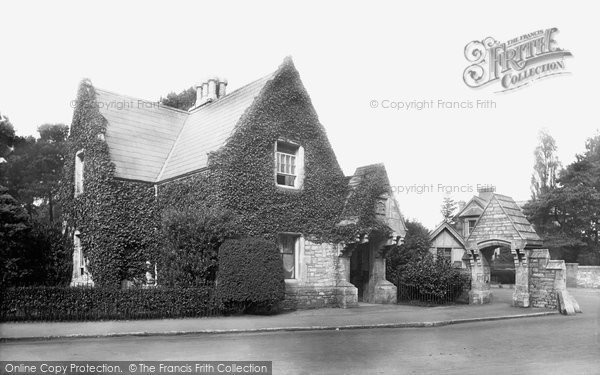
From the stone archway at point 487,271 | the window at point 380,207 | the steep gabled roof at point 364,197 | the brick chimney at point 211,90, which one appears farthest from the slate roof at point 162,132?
the stone archway at point 487,271

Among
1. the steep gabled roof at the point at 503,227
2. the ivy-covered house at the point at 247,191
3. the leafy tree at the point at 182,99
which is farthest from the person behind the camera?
the leafy tree at the point at 182,99

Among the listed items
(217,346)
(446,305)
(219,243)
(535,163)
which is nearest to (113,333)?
(217,346)

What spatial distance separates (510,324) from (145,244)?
13855 millimetres

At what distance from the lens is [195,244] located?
17219mm

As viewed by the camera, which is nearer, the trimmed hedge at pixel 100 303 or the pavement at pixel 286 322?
the pavement at pixel 286 322

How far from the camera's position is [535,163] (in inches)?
2530

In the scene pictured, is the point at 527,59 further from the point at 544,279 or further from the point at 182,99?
the point at 182,99

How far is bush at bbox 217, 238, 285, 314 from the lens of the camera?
53.8 ft

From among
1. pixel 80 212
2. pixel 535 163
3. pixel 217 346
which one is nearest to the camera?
pixel 217 346

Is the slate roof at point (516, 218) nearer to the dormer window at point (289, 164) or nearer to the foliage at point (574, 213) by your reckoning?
the dormer window at point (289, 164)

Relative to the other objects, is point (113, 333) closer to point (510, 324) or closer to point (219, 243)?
point (219, 243)

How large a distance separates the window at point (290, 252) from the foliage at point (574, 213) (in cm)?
3754

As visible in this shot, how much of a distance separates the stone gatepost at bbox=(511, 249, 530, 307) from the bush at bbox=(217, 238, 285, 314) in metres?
10.1

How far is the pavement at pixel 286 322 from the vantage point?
1242 cm
